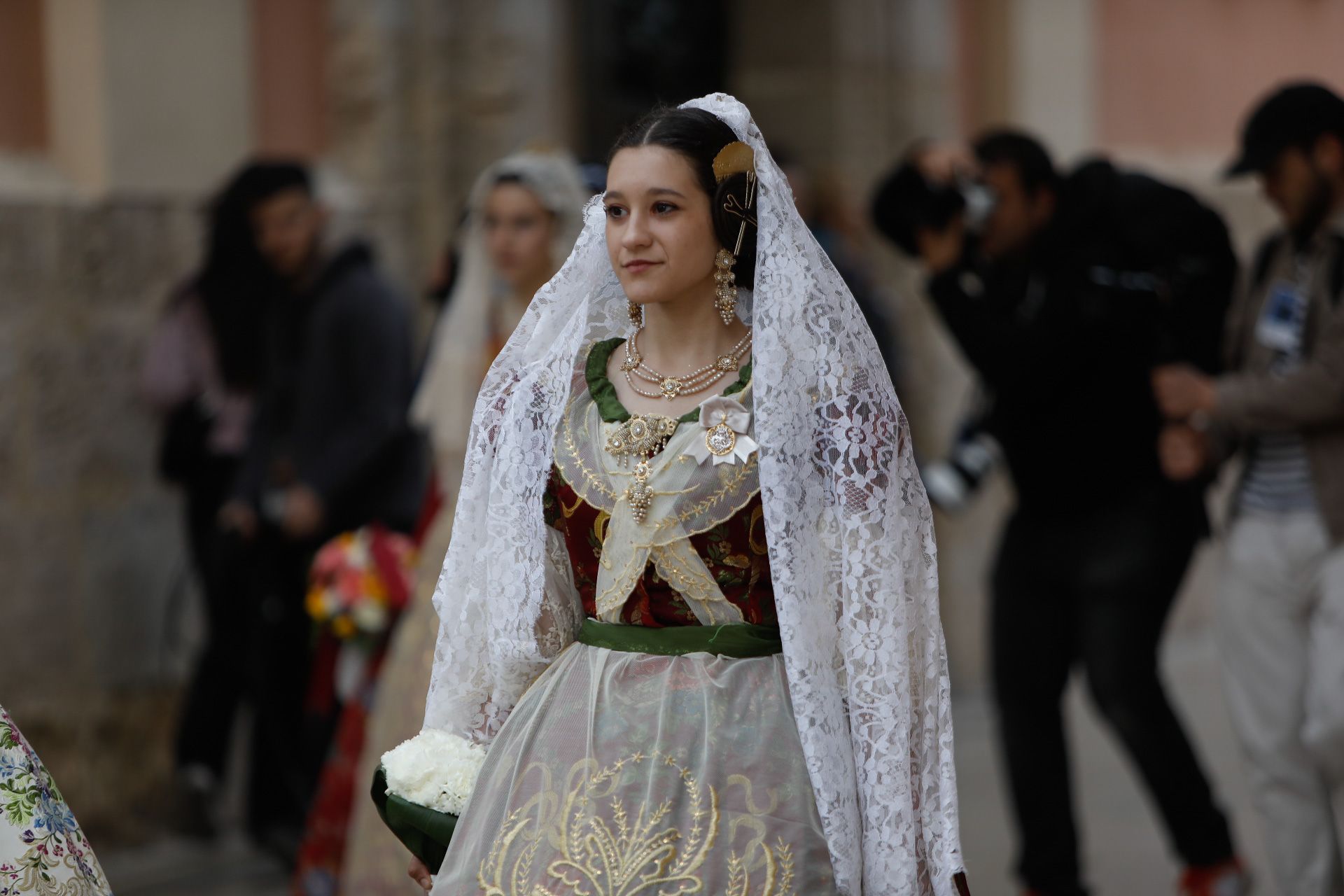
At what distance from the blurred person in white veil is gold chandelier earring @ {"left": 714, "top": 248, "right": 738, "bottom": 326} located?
1.83 metres

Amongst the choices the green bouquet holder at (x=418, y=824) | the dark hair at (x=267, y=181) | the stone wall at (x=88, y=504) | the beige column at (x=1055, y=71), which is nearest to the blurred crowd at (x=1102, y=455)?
the stone wall at (x=88, y=504)

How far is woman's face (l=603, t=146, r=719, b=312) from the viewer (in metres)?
2.81

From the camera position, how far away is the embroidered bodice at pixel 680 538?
2.77 metres

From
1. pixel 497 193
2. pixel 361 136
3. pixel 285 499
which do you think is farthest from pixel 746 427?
pixel 361 136

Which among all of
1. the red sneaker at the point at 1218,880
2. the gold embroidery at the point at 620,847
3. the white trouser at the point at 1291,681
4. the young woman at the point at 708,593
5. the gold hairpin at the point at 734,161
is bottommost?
the red sneaker at the point at 1218,880

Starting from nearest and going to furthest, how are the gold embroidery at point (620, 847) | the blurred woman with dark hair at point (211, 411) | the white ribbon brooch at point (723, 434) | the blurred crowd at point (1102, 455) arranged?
the gold embroidery at point (620, 847) < the white ribbon brooch at point (723, 434) < the blurred crowd at point (1102, 455) < the blurred woman with dark hair at point (211, 411)

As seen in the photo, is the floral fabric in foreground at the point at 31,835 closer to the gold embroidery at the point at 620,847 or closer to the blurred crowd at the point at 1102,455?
the gold embroidery at the point at 620,847

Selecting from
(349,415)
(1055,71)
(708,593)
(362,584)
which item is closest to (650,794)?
(708,593)

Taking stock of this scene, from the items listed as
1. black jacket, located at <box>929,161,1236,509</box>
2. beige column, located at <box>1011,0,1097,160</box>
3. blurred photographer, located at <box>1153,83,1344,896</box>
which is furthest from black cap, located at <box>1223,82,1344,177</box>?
beige column, located at <box>1011,0,1097,160</box>

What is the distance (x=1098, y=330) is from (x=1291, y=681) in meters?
1.01

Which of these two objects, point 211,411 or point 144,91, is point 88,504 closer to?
point 211,411

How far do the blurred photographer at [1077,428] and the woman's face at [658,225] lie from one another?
2141 millimetres

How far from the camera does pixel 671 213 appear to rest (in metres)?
2.82

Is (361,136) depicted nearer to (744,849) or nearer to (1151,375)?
(1151,375)
